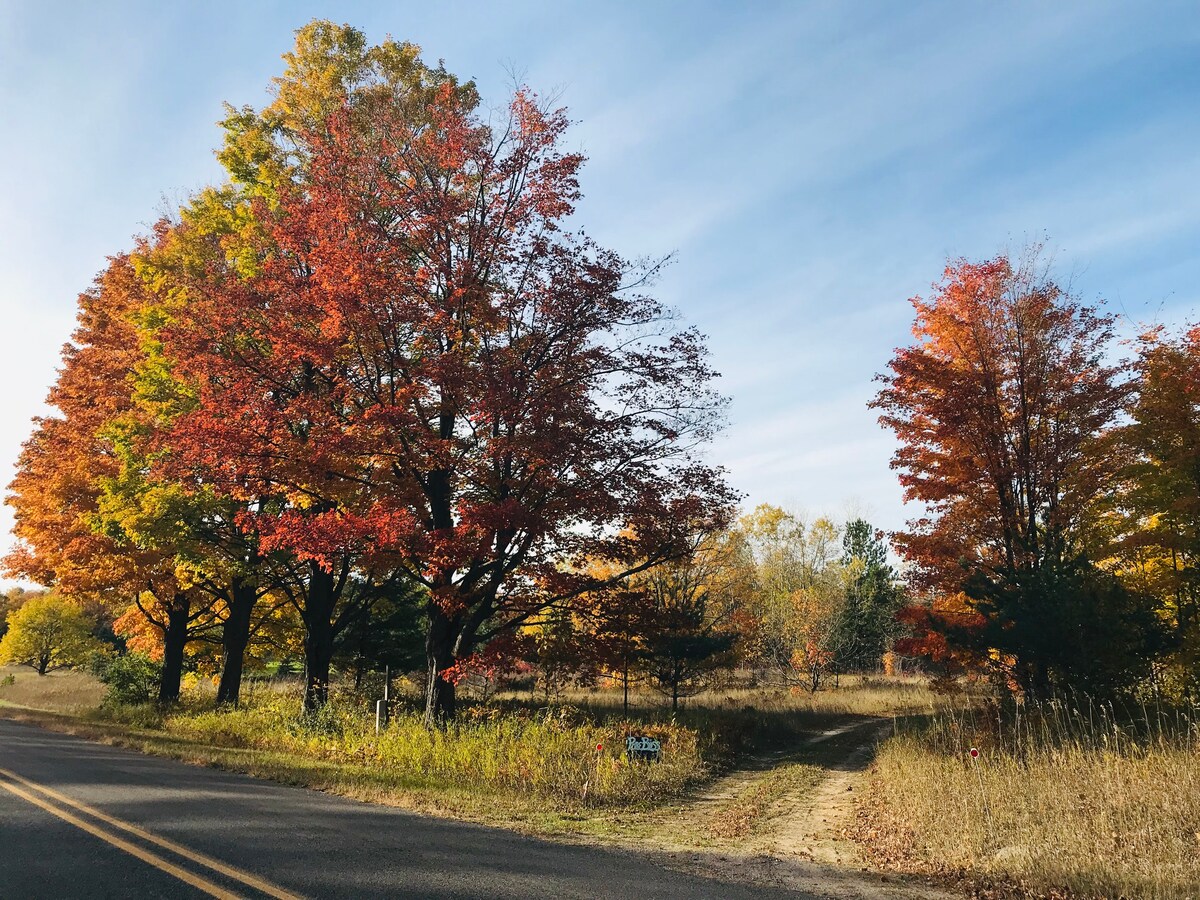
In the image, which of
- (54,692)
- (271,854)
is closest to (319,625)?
(271,854)

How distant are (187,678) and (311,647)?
14588 millimetres

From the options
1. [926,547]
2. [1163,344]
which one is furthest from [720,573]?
[1163,344]

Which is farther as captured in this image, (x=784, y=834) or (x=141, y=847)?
(x=784, y=834)

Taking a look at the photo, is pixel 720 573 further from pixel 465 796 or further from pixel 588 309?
pixel 465 796

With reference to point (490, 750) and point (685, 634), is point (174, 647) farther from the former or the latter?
point (685, 634)

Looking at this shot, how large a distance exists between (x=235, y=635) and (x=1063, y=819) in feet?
74.6

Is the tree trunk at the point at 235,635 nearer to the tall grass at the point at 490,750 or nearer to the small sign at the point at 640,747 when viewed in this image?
the tall grass at the point at 490,750

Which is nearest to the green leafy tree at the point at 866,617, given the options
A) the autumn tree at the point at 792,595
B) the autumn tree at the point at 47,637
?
the autumn tree at the point at 792,595

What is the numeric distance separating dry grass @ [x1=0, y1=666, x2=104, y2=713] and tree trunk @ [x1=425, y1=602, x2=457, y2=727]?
17.1m

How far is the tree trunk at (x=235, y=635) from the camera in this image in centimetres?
2209

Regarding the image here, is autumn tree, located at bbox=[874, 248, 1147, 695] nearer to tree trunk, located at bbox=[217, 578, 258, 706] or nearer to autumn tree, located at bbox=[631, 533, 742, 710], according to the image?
autumn tree, located at bbox=[631, 533, 742, 710]

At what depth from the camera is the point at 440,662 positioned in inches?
594

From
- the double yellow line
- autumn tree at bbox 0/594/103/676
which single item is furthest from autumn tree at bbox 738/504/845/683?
autumn tree at bbox 0/594/103/676

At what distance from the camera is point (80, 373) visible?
76.0 ft
